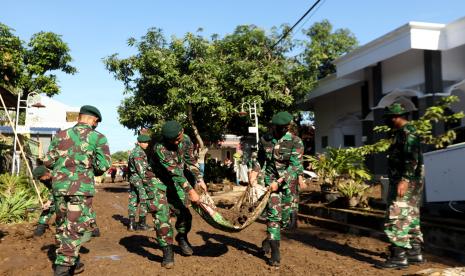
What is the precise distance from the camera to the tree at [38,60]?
60.4 feet

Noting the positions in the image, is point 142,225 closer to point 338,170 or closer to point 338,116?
point 338,170

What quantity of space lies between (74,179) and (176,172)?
46.6 inches

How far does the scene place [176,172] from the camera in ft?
17.1

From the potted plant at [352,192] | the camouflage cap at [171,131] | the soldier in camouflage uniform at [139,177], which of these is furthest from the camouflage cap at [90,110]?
the potted plant at [352,192]

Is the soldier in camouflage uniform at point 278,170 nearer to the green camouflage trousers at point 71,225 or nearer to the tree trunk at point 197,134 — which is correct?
the green camouflage trousers at point 71,225

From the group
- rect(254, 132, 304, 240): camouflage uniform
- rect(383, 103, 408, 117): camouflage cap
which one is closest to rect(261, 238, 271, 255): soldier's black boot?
rect(254, 132, 304, 240): camouflage uniform

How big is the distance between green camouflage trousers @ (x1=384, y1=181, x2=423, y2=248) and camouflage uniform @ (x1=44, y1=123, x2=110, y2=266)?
3266mm

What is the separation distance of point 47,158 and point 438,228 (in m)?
5.21

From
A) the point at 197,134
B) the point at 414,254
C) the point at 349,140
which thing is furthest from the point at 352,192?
A: the point at 349,140

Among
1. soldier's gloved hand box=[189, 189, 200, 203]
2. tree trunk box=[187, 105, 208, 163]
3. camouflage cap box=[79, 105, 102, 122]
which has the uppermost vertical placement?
tree trunk box=[187, 105, 208, 163]

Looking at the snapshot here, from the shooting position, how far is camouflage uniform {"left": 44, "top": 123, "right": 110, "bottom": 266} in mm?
4438

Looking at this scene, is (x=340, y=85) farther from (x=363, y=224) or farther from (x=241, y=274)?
(x=241, y=274)

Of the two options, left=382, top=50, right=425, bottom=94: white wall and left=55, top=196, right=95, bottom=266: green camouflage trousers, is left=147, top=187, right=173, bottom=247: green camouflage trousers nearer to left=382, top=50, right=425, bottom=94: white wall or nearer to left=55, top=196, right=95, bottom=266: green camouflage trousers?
left=55, top=196, right=95, bottom=266: green camouflage trousers

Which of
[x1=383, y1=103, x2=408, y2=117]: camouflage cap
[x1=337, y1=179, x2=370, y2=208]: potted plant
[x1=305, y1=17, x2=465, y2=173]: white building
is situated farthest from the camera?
[x1=305, y1=17, x2=465, y2=173]: white building
